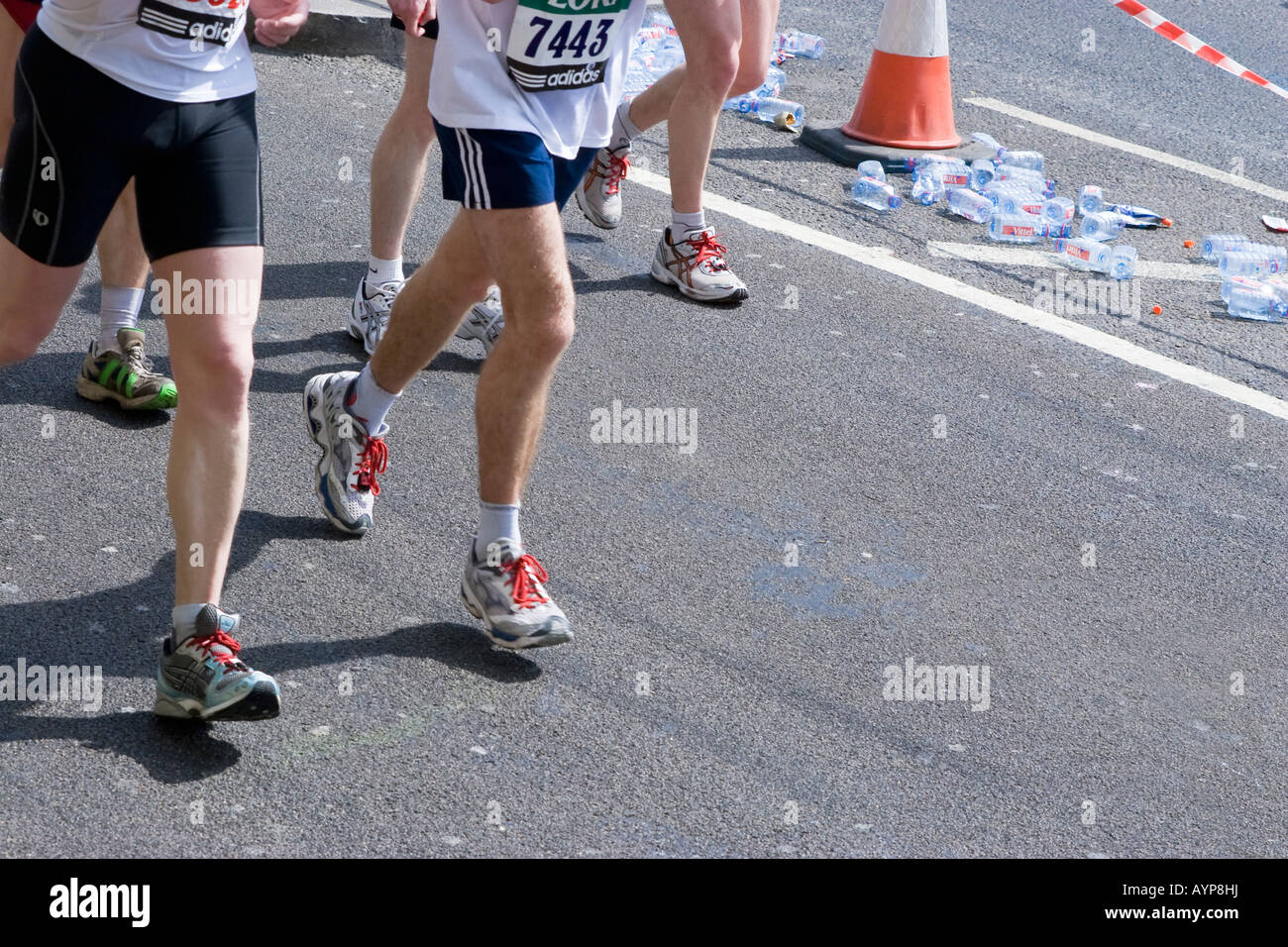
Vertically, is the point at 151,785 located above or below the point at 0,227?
below

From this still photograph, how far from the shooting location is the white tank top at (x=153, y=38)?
2988 millimetres

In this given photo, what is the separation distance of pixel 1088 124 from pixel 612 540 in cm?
544

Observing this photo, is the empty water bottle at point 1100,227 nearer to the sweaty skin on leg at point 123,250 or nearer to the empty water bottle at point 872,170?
the empty water bottle at point 872,170

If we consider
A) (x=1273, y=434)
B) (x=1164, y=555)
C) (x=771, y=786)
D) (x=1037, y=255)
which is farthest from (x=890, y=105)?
(x=771, y=786)

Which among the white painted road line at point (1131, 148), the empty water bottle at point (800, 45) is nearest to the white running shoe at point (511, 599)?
the white painted road line at point (1131, 148)

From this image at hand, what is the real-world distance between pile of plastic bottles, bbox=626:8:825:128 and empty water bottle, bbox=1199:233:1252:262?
2.09 m

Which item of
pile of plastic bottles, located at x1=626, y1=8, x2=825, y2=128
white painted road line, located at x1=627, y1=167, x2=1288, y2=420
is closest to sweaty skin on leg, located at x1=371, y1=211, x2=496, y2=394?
white painted road line, located at x1=627, y1=167, x2=1288, y2=420

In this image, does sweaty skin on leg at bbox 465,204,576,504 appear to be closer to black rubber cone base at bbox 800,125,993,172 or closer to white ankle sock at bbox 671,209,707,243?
white ankle sock at bbox 671,209,707,243

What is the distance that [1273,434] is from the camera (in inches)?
207

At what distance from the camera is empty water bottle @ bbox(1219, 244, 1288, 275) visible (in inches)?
261

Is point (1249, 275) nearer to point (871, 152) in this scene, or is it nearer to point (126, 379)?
point (871, 152)

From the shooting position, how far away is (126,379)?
452 centimetres

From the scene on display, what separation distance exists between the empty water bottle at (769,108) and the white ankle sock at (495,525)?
179 inches

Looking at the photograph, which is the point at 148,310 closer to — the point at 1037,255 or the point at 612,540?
the point at 612,540
